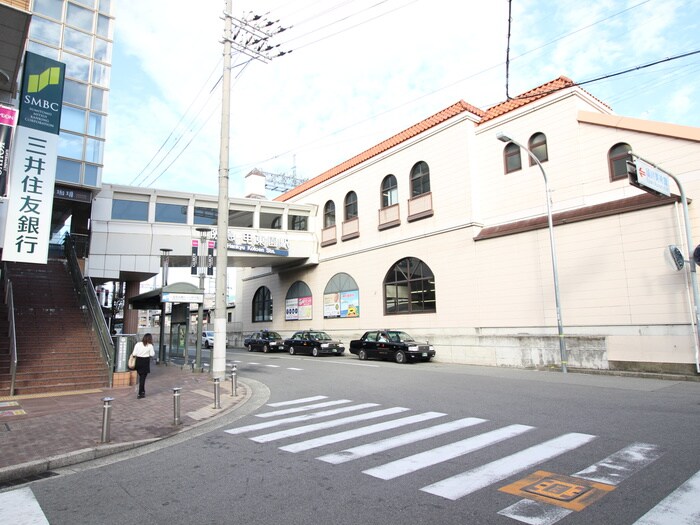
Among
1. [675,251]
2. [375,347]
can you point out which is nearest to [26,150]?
[375,347]

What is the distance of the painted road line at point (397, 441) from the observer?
6.30 m

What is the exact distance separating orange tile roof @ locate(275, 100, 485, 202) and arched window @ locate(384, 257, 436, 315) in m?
7.19

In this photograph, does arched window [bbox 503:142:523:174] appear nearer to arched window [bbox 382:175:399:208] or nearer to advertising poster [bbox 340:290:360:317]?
arched window [bbox 382:175:399:208]

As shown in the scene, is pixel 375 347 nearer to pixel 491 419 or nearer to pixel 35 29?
pixel 491 419

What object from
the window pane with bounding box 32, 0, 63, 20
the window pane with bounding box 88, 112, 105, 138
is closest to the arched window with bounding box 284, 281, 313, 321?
the window pane with bounding box 88, 112, 105, 138

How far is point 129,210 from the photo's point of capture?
2602cm

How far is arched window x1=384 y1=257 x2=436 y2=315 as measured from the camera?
24.6 metres

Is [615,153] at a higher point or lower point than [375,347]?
higher

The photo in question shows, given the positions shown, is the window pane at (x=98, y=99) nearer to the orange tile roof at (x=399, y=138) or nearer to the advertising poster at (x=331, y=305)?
the orange tile roof at (x=399, y=138)

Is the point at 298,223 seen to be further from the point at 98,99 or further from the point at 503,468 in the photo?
the point at 503,468

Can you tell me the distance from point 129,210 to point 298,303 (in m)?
13.9

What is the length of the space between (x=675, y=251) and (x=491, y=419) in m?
10.9

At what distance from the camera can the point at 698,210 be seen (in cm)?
1548

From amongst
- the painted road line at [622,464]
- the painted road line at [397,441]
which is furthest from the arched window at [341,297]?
the painted road line at [622,464]
